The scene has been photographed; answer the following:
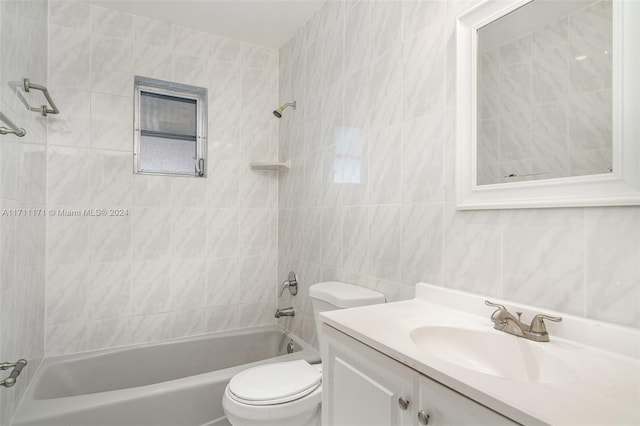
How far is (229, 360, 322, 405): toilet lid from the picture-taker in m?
1.35

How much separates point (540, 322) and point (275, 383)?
109cm

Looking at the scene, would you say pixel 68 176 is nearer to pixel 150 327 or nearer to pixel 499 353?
pixel 150 327

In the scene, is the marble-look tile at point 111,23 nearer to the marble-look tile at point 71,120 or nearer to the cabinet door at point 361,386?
the marble-look tile at point 71,120

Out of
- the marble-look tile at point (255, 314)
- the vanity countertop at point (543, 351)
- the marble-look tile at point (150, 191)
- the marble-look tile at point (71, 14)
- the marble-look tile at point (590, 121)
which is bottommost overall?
the marble-look tile at point (255, 314)

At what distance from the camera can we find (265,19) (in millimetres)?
2236

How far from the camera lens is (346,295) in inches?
59.6

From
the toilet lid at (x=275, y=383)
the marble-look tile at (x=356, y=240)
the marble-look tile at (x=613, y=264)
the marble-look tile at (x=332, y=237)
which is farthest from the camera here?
the marble-look tile at (x=332, y=237)

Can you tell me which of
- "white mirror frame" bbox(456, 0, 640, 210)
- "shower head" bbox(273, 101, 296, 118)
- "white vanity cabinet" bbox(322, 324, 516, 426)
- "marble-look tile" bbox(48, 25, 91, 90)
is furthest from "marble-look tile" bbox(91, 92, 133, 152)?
"white mirror frame" bbox(456, 0, 640, 210)

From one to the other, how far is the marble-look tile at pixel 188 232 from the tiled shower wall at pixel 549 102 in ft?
6.27

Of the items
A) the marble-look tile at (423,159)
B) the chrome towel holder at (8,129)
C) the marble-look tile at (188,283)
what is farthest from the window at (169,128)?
Answer: the marble-look tile at (423,159)

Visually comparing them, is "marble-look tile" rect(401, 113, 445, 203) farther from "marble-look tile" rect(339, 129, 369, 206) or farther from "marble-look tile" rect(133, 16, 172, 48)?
"marble-look tile" rect(133, 16, 172, 48)

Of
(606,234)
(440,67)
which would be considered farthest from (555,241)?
(440,67)

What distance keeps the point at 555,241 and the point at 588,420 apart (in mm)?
529

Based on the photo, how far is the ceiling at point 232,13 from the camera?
206cm
